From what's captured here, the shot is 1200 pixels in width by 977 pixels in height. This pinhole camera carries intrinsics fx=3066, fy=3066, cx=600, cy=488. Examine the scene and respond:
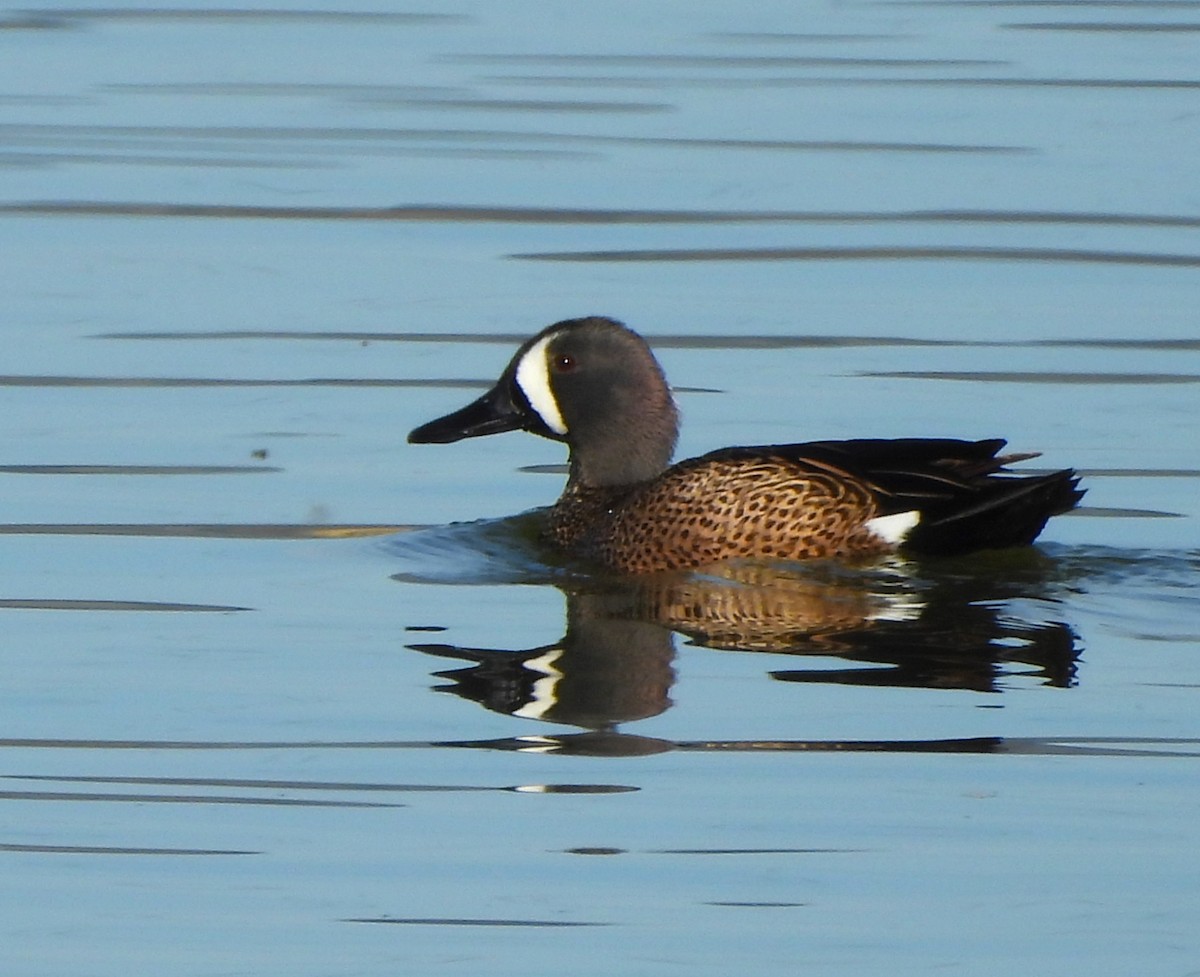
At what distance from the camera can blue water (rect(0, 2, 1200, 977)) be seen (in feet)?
18.5

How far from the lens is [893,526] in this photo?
28.0 ft

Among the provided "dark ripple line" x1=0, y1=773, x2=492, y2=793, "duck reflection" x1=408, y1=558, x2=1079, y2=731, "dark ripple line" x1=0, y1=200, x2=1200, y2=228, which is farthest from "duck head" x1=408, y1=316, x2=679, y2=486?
"dark ripple line" x1=0, y1=200, x2=1200, y2=228

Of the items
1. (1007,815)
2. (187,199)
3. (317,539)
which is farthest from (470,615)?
(187,199)

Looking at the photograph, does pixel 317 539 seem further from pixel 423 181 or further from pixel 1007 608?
pixel 423 181

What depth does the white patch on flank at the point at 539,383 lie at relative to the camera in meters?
9.23

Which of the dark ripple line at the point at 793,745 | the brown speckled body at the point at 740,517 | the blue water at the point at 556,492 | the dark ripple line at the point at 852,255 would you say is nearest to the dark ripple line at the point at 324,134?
the blue water at the point at 556,492

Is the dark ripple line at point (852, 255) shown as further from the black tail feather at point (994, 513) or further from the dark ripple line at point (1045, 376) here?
the black tail feather at point (994, 513)

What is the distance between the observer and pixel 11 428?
386 inches

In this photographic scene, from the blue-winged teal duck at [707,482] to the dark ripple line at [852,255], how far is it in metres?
2.87

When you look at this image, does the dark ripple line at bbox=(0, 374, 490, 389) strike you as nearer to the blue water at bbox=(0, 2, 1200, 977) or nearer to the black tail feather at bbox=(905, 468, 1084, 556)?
the blue water at bbox=(0, 2, 1200, 977)

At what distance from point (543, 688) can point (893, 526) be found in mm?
1769

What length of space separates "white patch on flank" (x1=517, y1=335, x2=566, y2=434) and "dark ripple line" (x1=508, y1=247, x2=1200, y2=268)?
2.86 m

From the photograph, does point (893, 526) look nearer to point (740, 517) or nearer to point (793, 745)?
point (740, 517)

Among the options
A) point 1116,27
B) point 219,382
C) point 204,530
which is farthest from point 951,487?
point 1116,27
